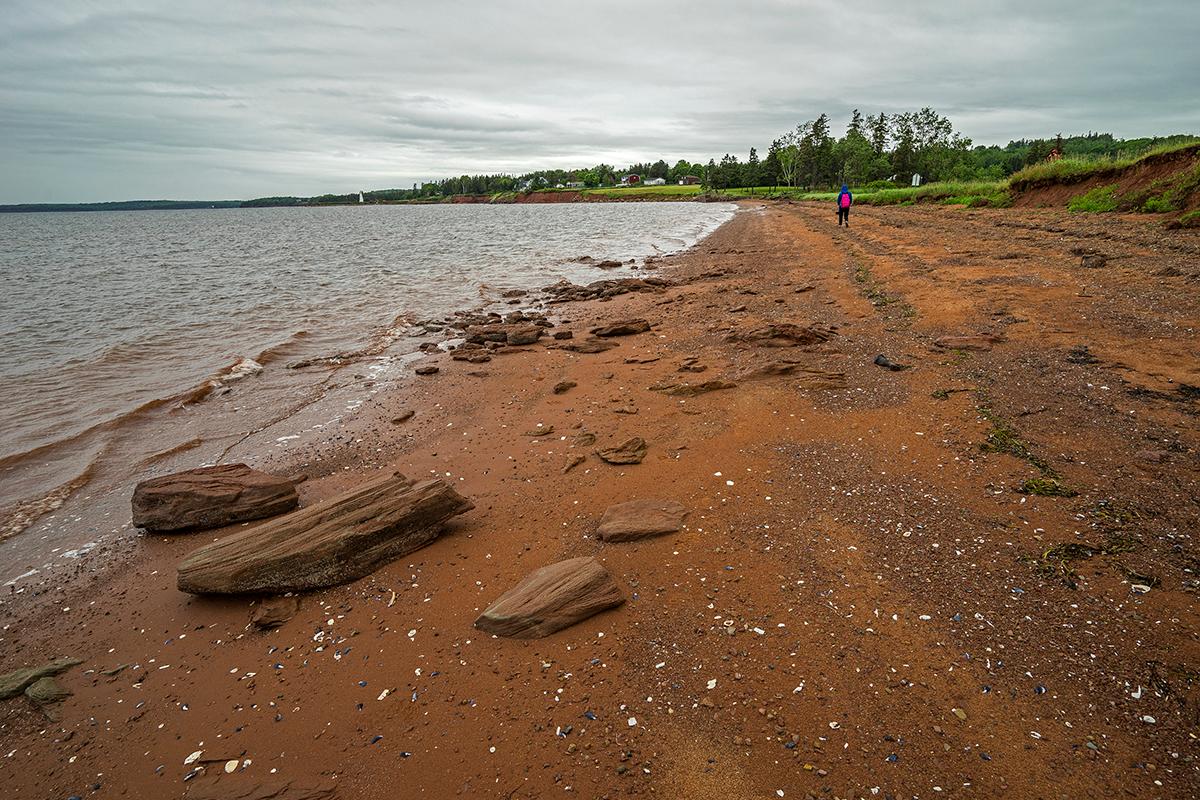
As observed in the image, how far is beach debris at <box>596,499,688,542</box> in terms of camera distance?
669 cm

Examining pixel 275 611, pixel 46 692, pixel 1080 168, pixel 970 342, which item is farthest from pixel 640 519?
pixel 1080 168

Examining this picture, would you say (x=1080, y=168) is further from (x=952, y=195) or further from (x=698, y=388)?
(x=698, y=388)

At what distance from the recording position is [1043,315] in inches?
508

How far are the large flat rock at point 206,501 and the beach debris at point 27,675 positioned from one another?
2.43 metres

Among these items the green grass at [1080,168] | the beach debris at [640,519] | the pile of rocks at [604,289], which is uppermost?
the green grass at [1080,168]

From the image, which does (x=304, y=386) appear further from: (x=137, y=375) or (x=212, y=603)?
(x=212, y=603)

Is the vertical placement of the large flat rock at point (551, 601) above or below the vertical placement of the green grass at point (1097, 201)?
below

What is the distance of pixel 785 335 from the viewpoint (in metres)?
13.7

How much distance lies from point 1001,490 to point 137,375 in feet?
69.4

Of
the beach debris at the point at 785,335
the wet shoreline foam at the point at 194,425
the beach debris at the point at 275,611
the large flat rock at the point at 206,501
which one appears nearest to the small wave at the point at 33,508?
the wet shoreline foam at the point at 194,425

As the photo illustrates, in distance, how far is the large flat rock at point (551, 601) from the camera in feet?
17.6

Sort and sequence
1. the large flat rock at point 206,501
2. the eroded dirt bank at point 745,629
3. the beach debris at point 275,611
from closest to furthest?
the eroded dirt bank at point 745,629 → the beach debris at point 275,611 → the large flat rock at point 206,501

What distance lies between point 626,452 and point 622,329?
351 inches

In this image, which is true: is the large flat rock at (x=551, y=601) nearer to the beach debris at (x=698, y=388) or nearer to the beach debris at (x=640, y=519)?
the beach debris at (x=640, y=519)
